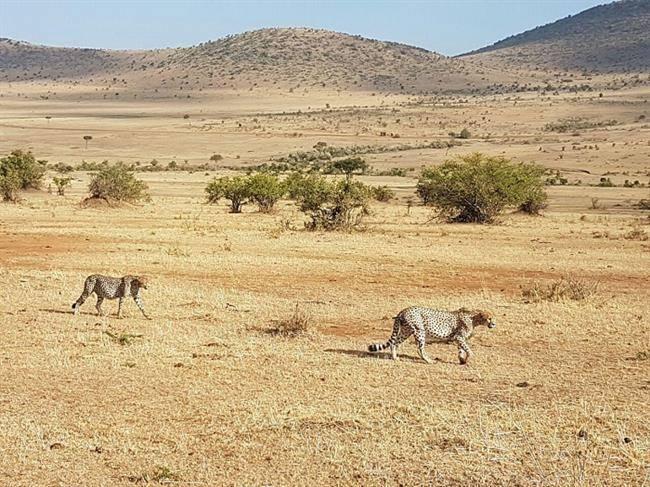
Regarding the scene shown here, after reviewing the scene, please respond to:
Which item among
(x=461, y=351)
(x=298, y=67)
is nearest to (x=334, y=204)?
(x=461, y=351)

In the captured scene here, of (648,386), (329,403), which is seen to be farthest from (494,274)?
(329,403)

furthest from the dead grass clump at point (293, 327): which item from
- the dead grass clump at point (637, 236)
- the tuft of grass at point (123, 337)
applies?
the dead grass clump at point (637, 236)

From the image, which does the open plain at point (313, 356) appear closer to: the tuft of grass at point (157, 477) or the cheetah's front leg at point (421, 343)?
the tuft of grass at point (157, 477)

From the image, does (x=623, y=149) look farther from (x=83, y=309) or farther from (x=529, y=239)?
(x=83, y=309)

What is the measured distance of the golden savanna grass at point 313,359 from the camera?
934 centimetres

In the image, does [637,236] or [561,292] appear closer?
[561,292]

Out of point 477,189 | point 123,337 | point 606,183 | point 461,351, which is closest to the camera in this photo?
point 461,351

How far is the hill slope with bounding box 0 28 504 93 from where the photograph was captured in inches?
6388

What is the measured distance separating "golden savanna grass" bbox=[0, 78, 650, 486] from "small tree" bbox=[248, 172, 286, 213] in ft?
13.4

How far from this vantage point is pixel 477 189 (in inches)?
1508

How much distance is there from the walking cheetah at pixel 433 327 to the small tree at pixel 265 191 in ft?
93.1

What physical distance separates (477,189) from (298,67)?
13439 cm

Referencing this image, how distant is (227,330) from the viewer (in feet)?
52.1

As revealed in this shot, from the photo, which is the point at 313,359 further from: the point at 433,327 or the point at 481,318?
the point at 481,318
